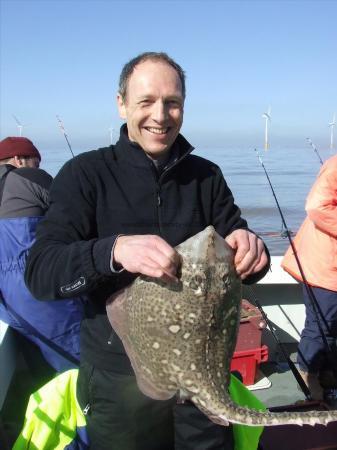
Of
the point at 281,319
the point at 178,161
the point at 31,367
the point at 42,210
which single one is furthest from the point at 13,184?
the point at 281,319

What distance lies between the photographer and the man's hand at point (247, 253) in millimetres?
1908

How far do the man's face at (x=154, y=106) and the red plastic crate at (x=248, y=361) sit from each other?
3228 millimetres

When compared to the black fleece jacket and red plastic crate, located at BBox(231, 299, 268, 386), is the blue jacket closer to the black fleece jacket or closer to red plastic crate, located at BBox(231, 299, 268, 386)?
the black fleece jacket

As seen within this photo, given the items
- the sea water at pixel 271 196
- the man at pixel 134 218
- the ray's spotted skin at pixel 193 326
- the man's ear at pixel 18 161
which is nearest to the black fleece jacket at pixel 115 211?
the man at pixel 134 218

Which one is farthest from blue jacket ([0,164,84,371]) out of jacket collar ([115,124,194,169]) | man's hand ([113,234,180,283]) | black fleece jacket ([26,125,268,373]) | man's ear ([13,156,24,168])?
man's hand ([113,234,180,283])

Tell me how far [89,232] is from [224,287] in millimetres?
706

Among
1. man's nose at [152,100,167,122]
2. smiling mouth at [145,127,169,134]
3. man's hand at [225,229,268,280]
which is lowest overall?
man's hand at [225,229,268,280]

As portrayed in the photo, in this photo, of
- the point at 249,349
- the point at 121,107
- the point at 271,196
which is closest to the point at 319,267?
the point at 249,349

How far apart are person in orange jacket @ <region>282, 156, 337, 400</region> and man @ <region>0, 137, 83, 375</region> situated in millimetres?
2292

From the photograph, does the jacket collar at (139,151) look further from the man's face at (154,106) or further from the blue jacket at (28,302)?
the blue jacket at (28,302)

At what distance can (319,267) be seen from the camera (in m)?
4.48

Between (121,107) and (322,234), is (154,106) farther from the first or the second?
(322,234)

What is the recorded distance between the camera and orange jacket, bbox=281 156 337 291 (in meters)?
4.32

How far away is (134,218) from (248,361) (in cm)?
326
